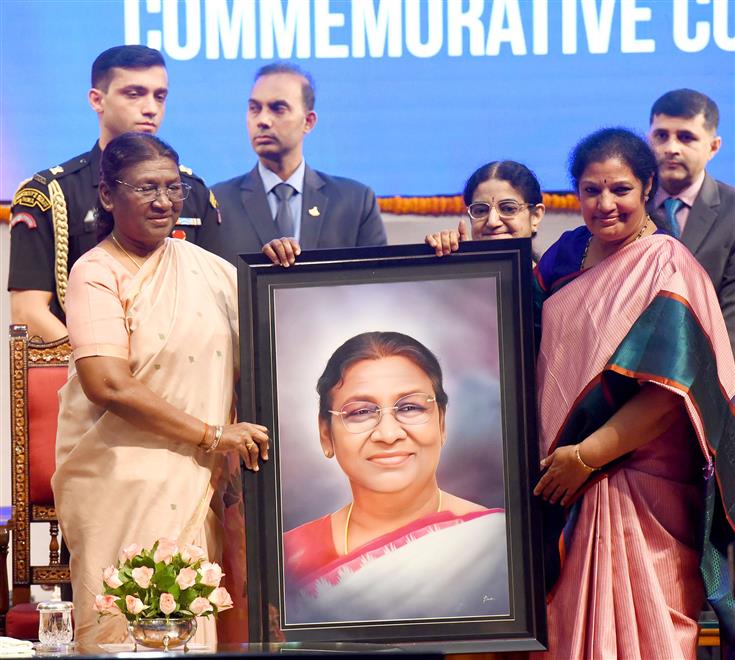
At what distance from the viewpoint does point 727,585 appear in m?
3.85

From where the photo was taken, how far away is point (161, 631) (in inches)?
132

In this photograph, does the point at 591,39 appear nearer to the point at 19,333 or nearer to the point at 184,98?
the point at 184,98

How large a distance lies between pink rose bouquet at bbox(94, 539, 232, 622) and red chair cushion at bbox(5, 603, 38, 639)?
1104 millimetres

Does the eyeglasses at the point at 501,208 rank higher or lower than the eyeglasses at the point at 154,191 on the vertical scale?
lower

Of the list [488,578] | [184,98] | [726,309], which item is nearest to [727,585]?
[488,578]

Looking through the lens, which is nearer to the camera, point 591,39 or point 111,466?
point 111,466

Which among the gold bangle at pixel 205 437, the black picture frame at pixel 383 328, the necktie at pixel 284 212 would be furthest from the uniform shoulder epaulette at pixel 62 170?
the gold bangle at pixel 205 437

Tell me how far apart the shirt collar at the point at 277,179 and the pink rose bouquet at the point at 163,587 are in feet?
6.84

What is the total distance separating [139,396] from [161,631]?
775 mm

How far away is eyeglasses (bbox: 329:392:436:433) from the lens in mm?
3988

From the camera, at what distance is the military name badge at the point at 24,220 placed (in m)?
4.90

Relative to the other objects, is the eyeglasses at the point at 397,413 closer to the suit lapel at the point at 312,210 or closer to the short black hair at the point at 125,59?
the suit lapel at the point at 312,210

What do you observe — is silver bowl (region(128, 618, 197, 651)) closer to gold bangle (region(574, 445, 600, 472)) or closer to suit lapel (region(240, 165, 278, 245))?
gold bangle (region(574, 445, 600, 472))

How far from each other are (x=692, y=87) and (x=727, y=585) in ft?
7.15
